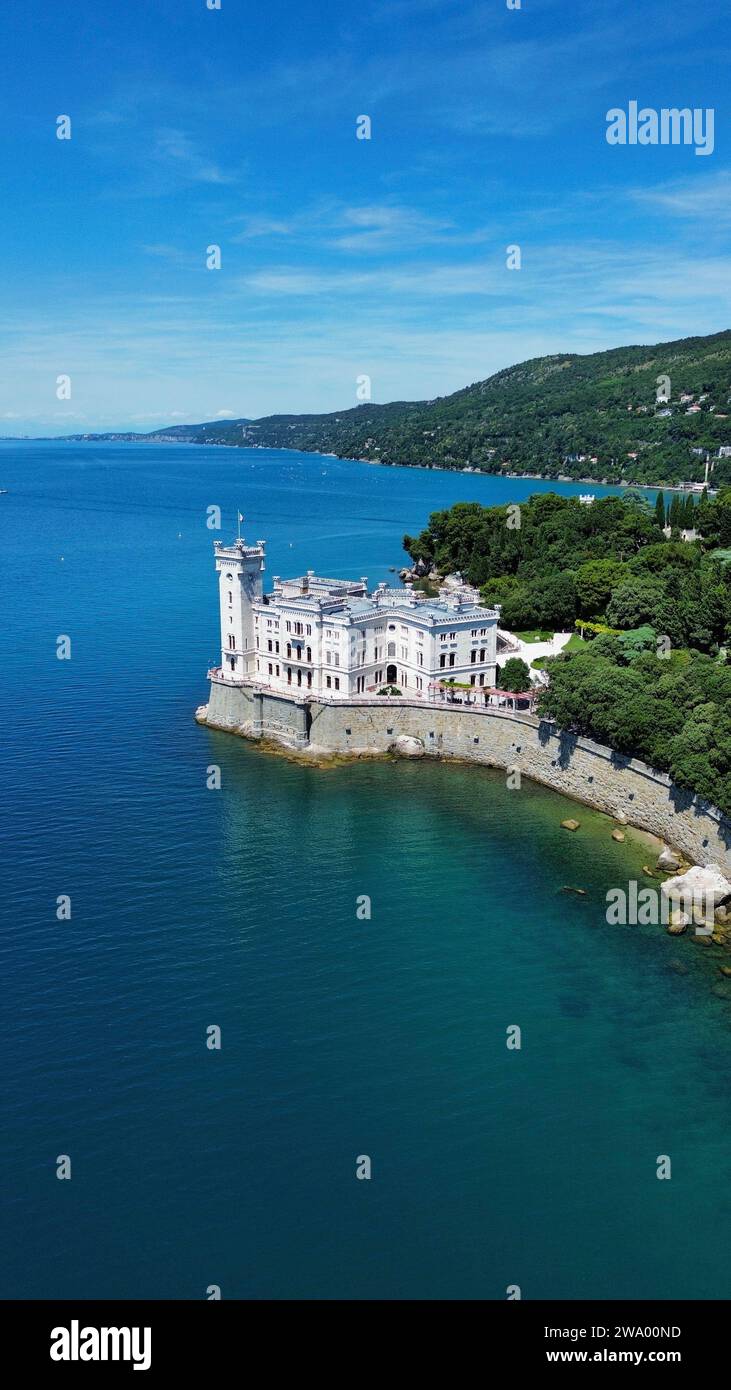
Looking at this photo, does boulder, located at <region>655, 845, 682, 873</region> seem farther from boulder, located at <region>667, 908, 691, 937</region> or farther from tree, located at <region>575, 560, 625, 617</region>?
tree, located at <region>575, 560, 625, 617</region>

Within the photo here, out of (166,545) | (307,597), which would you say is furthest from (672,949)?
(166,545)

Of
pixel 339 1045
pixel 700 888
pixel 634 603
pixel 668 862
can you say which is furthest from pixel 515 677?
pixel 339 1045

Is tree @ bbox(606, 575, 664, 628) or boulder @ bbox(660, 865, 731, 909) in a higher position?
tree @ bbox(606, 575, 664, 628)

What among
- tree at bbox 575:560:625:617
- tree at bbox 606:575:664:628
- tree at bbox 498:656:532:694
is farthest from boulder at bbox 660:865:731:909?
tree at bbox 575:560:625:617

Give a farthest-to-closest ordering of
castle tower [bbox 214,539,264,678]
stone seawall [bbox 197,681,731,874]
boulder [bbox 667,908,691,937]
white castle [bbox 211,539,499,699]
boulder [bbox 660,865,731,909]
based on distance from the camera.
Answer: castle tower [bbox 214,539,264,678], white castle [bbox 211,539,499,699], stone seawall [bbox 197,681,731,874], boulder [bbox 660,865,731,909], boulder [bbox 667,908,691,937]

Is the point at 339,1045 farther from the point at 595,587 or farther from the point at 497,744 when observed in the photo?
the point at 595,587

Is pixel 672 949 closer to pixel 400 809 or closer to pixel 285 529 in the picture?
pixel 400 809
